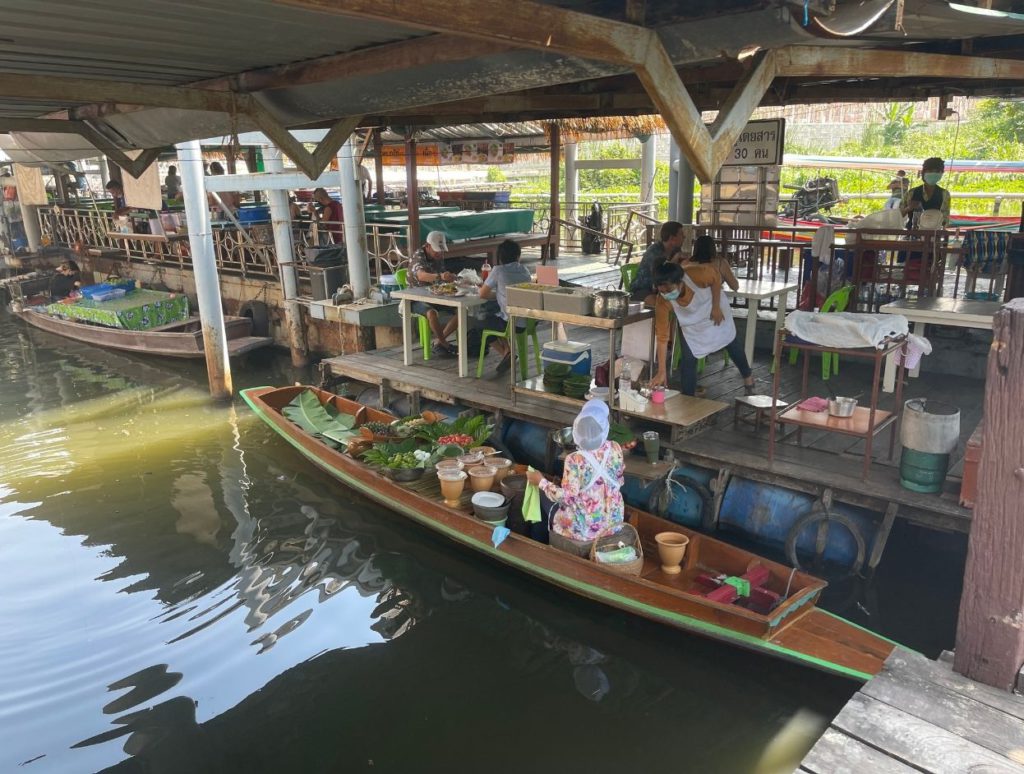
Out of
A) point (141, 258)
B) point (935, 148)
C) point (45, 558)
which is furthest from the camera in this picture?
point (935, 148)

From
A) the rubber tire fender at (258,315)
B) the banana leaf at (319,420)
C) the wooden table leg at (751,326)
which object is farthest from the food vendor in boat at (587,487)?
the rubber tire fender at (258,315)

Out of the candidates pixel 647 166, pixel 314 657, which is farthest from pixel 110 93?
pixel 647 166

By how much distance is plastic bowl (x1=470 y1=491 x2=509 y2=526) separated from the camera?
20.5ft

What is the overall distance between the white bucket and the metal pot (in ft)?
8.03

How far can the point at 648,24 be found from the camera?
363 centimetres

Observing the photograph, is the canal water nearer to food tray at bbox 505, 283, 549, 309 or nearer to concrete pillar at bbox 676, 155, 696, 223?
food tray at bbox 505, 283, 549, 309

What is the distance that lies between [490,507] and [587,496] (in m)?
1.15

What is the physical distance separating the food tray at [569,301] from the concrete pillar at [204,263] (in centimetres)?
602

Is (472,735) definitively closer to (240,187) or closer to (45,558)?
(45,558)

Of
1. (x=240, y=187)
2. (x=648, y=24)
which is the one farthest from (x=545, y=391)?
(x=240, y=187)

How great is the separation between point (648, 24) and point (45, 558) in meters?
7.28

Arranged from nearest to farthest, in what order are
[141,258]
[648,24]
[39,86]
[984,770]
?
[984,770]
[648,24]
[39,86]
[141,258]

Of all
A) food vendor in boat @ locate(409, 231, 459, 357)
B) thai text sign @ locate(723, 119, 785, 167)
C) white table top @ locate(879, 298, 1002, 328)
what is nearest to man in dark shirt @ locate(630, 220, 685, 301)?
thai text sign @ locate(723, 119, 785, 167)

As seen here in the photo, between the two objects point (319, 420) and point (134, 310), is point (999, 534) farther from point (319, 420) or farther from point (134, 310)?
point (134, 310)
